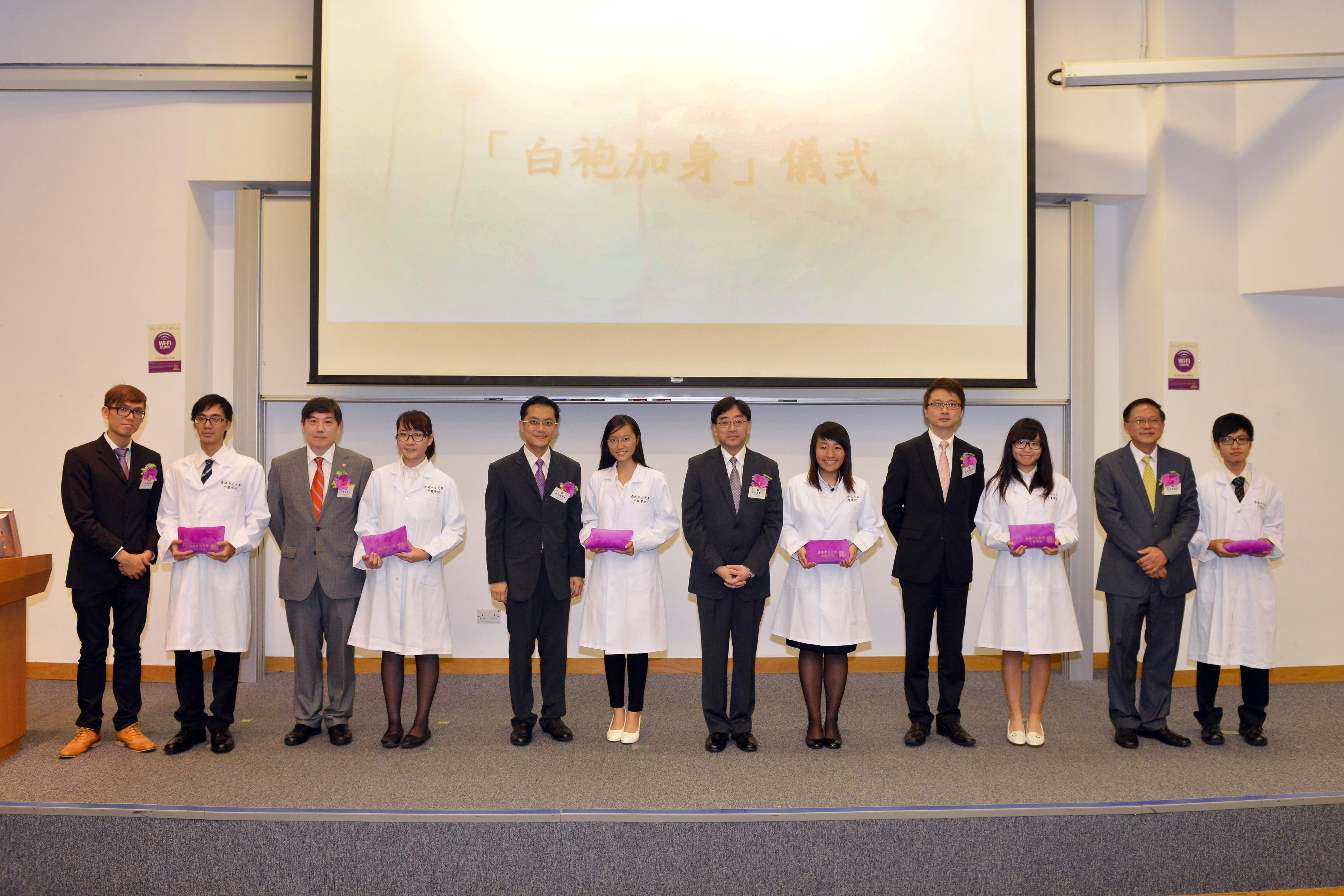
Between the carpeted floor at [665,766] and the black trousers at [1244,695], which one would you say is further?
the black trousers at [1244,695]

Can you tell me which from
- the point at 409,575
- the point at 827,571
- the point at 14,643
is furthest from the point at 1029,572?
the point at 14,643

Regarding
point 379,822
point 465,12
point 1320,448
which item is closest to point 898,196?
point 465,12

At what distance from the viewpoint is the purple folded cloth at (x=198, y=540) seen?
12.1 feet

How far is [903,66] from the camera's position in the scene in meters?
5.01

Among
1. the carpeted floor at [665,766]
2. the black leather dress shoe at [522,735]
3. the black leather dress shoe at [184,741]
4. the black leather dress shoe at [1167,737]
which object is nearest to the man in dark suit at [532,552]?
the black leather dress shoe at [522,735]

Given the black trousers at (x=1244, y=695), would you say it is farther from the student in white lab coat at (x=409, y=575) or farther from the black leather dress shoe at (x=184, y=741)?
the black leather dress shoe at (x=184, y=741)

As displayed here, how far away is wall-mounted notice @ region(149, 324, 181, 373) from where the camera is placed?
204 inches

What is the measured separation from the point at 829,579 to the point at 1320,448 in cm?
387

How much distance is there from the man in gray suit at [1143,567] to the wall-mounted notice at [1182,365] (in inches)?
57.1

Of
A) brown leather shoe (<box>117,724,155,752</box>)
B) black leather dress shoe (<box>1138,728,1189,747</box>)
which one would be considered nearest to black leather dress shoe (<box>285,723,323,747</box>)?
brown leather shoe (<box>117,724,155,752</box>)

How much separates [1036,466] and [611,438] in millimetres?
2048

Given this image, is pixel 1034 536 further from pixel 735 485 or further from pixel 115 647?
pixel 115 647

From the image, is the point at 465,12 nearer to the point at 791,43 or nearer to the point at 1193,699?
the point at 791,43

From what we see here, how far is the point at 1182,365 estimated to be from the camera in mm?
5230
